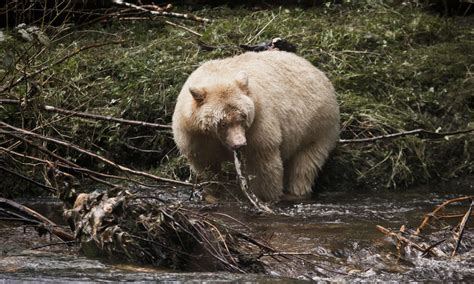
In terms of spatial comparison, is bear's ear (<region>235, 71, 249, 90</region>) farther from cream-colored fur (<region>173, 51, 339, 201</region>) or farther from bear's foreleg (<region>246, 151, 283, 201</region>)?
bear's foreleg (<region>246, 151, 283, 201</region>)

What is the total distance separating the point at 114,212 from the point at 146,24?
805 centimetres

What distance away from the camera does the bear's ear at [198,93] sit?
30.7 ft

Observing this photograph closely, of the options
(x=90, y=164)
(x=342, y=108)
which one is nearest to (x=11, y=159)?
(x=90, y=164)

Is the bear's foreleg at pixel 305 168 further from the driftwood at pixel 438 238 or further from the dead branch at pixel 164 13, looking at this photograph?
the dead branch at pixel 164 13

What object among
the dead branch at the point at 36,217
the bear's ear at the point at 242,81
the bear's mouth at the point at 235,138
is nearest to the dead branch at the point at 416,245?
the bear's mouth at the point at 235,138

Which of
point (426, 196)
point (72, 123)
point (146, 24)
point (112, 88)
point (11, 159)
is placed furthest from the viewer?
point (146, 24)

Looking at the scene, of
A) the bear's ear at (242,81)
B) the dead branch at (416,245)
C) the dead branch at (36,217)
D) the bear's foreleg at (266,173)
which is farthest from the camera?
the bear's foreleg at (266,173)

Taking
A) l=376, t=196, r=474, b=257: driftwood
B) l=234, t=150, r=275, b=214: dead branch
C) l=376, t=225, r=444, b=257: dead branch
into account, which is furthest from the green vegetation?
l=376, t=225, r=444, b=257: dead branch

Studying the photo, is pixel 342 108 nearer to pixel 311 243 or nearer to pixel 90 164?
pixel 90 164

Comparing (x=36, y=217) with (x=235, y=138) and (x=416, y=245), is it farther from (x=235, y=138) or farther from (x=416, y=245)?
(x=416, y=245)

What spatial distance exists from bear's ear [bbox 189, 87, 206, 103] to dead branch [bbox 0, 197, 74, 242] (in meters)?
2.29

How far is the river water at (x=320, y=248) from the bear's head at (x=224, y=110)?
824 mm

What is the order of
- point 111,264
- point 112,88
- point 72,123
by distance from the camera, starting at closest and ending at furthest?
1. point 111,264
2. point 72,123
3. point 112,88

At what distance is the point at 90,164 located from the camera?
11109 mm
